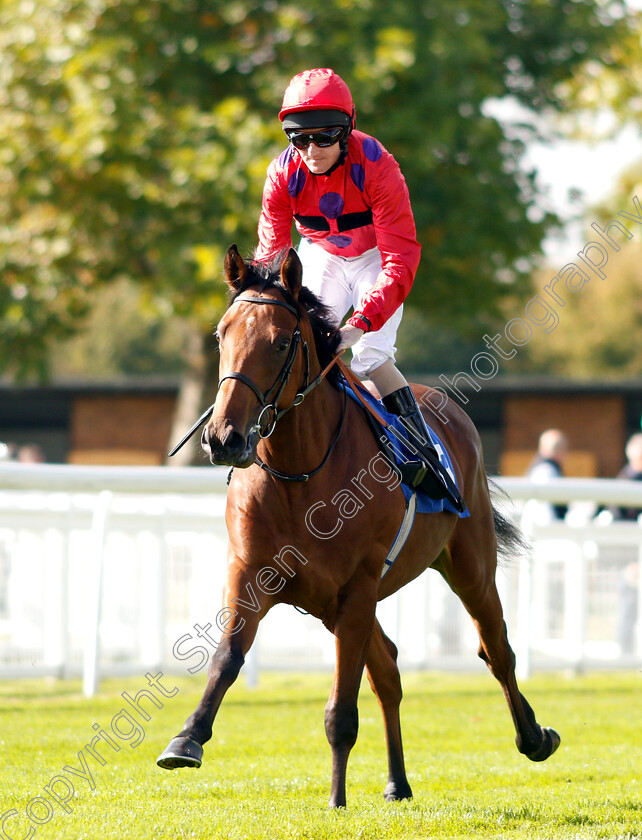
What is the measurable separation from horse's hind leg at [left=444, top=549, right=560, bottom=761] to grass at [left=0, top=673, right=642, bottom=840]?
22 cm

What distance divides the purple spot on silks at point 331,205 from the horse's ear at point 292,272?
567 millimetres

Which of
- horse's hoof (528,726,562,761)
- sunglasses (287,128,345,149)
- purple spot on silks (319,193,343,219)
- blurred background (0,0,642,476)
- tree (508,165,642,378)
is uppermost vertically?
tree (508,165,642,378)

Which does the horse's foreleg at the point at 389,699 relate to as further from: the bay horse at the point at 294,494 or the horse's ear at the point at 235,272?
the horse's ear at the point at 235,272

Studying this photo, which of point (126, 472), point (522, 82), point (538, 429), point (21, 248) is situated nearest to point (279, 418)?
point (126, 472)

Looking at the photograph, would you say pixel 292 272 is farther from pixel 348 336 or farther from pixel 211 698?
pixel 211 698

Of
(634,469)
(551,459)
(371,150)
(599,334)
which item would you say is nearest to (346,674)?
(371,150)

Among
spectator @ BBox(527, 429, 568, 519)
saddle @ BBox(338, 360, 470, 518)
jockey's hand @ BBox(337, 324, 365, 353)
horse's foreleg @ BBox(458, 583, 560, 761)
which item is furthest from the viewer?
spectator @ BBox(527, 429, 568, 519)

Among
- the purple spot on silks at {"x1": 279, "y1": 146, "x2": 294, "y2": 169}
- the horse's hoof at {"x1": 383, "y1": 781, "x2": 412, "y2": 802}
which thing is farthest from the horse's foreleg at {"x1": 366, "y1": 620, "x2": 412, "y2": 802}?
the purple spot on silks at {"x1": 279, "y1": 146, "x2": 294, "y2": 169}

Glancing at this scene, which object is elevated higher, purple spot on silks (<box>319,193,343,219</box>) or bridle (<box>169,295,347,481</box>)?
purple spot on silks (<box>319,193,343,219</box>)

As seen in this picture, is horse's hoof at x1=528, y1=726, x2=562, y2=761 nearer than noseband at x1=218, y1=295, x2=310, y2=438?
No

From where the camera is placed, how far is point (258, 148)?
1269 centimetres

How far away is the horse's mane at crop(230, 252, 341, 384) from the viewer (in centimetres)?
429

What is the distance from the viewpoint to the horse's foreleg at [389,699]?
16.0 feet

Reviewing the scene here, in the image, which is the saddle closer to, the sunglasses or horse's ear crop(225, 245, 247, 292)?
horse's ear crop(225, 245, 247, 292)
